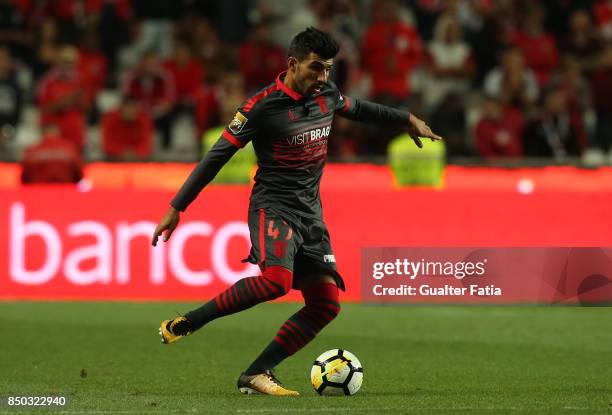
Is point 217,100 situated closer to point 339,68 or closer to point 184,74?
point 184,74

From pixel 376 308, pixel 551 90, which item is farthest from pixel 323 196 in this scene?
pixel 551 90

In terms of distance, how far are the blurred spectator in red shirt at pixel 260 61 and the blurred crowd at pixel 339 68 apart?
18 millimetres

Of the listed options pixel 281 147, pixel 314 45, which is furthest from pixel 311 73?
pixel 281 147

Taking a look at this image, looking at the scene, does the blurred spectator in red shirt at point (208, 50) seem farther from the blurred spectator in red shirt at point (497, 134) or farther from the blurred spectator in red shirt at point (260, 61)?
the blurred spectator in red shirt at point (497, 134)

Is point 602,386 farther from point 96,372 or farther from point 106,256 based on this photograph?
point 106,256

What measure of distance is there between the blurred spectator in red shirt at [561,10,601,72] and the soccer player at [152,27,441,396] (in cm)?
1157

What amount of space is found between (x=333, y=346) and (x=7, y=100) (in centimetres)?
836

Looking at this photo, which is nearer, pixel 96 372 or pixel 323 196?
pixel 96 372

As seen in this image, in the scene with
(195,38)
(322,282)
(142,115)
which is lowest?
(322,282)

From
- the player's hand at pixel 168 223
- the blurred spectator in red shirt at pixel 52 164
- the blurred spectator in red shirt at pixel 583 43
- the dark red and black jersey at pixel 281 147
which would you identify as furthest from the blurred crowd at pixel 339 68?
the player's hand at pixel 168 223

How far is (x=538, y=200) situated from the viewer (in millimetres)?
13789

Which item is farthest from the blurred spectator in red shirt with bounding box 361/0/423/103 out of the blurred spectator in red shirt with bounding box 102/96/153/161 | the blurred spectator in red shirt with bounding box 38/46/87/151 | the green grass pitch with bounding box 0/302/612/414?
the green grass pitch with bounding box 0/302/612/414

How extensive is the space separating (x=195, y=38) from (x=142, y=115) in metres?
2.18

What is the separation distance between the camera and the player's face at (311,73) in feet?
24.3
